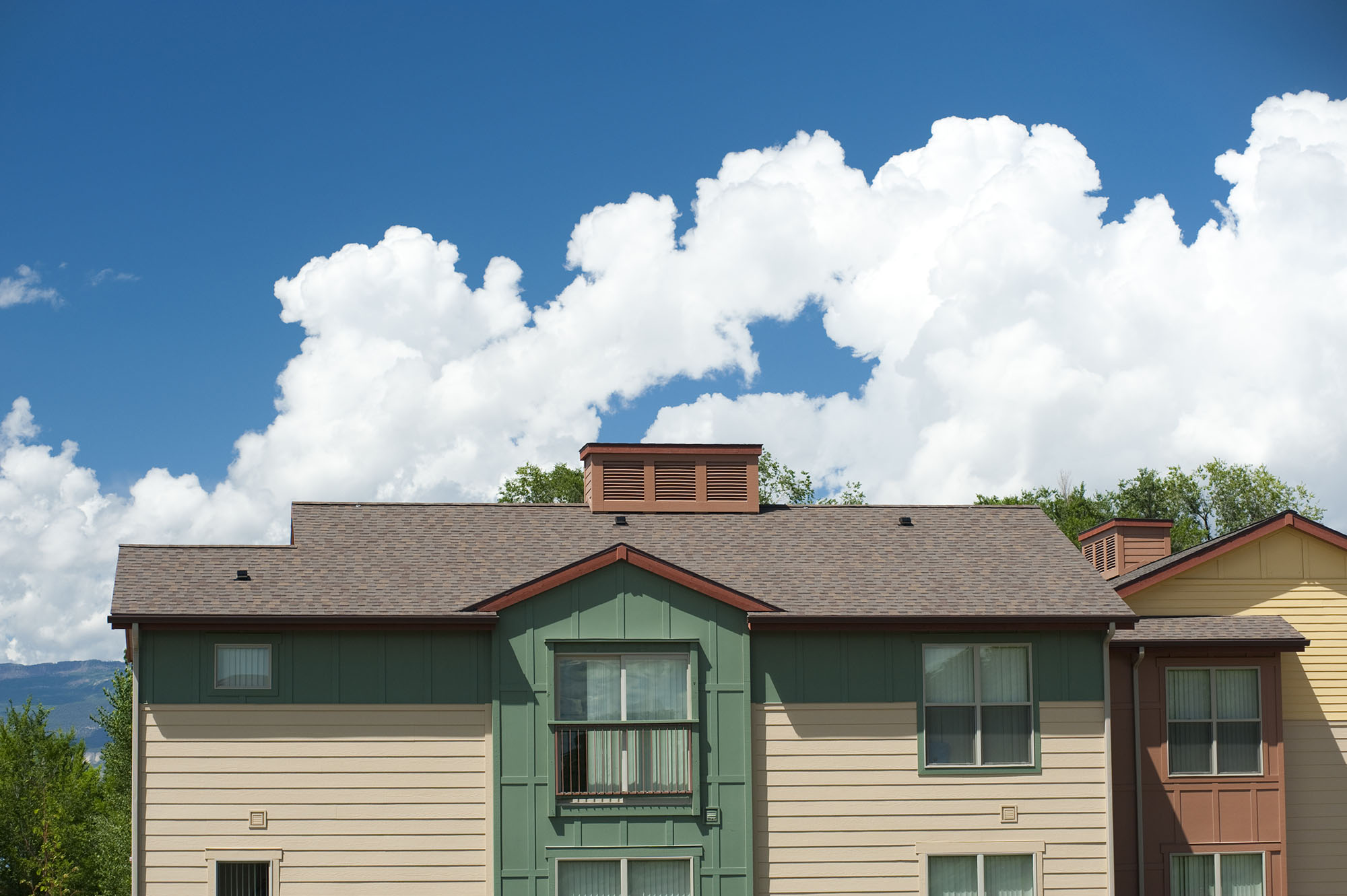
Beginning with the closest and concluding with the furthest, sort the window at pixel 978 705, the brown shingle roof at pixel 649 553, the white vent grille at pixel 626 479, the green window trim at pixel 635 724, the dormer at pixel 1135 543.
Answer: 1. the green window trim at pixel 635 724
2. the brown shingle roof at pixel 649 553
3. the window at pixel 978 705
4. the white vent grille at pixel 626 479
5. the dormer at pixel 1135 543

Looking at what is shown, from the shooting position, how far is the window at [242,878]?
16766mm

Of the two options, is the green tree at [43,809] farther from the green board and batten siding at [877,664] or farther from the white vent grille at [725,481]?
the green board and batten siding at [877,664]

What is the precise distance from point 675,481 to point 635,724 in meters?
5.19

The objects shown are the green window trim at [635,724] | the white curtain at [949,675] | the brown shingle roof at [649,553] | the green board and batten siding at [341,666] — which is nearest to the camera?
the green board and batten siding at [341,666]

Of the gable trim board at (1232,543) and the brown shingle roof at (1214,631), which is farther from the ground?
the gable trim board at (1232,543)

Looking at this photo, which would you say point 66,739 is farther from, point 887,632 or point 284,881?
point 887,632

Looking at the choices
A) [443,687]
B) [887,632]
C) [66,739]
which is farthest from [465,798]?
[66,739]

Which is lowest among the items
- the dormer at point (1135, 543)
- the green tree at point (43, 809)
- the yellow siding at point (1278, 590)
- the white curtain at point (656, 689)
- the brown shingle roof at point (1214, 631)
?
the green tree at point (43, 809)

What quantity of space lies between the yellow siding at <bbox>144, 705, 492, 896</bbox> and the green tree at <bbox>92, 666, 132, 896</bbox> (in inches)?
665

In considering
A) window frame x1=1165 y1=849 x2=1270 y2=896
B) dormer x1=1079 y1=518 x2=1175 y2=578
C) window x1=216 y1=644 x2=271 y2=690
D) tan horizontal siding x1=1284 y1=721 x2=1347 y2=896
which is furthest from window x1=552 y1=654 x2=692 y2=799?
tan horizontal siding x1=1284 y1=721 x2=1347 y2=896

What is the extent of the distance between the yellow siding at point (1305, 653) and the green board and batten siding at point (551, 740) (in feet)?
24.7

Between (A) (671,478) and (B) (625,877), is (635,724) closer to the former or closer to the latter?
(B) (625,877)

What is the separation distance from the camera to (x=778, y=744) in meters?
→ 17.6

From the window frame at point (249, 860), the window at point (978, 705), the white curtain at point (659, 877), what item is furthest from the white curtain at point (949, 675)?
the window frame at point (249, 860)
